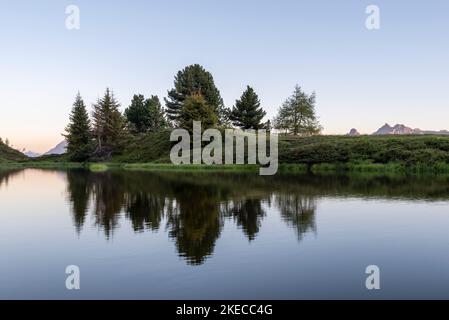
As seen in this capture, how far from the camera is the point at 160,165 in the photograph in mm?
83688

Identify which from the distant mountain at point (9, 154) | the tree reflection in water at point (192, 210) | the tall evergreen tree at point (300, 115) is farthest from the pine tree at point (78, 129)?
the tree reflection in water at point (192, 210)

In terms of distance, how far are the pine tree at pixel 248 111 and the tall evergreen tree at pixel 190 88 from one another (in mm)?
11042

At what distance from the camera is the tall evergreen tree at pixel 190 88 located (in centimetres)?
11812

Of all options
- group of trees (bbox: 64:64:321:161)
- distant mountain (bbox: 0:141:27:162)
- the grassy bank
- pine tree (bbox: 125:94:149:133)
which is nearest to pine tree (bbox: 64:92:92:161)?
group of trees (bbox: 64:64:321:161)

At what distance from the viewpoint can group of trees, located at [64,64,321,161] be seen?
102281mm

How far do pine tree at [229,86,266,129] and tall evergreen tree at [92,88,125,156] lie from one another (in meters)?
32.9

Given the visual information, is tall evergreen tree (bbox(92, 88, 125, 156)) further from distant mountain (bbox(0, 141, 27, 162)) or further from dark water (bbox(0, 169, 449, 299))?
dark water (bbox(0, 169, 449, 299))

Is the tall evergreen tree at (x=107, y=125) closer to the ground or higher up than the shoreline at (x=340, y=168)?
higher up

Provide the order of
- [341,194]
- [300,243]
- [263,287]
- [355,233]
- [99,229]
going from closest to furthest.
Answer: [263,287] → [300,243] → [355,233] → [99,229] → [341,194]

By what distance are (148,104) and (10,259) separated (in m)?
119

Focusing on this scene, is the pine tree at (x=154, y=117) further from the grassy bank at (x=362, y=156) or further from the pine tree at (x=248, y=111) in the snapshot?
the grassy bank at (x=362, y=156)

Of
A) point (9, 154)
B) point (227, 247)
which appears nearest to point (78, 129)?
point (9, 154)

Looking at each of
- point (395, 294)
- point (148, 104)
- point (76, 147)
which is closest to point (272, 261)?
point (395, 294)
